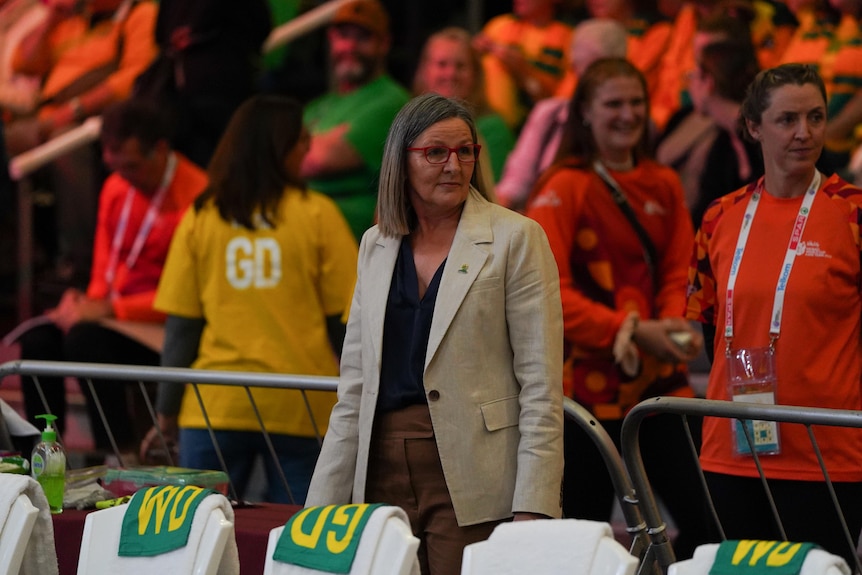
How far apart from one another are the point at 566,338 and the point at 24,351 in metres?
3.07

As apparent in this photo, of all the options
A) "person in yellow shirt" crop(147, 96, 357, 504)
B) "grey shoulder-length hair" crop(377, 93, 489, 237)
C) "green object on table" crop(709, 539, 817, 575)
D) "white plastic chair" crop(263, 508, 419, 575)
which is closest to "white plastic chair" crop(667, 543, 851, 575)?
"green object on table" crop(709, 539, 817, 575)

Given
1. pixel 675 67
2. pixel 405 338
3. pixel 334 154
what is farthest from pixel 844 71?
pixel 405 338

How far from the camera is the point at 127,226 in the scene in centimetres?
629

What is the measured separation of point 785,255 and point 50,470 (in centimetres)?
212

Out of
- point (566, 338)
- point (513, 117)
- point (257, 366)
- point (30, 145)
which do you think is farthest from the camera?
point (30, 145)

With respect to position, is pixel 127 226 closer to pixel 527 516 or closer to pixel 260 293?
pixel 260 293

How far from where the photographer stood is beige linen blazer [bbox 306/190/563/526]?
322 cm

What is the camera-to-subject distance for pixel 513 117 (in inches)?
314

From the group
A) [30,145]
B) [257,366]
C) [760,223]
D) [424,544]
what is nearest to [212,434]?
[257,366]

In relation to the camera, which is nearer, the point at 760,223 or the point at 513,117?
the point at 760,223

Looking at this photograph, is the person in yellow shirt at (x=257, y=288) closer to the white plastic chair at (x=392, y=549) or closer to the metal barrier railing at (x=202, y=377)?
the metal barrier railing at (x=202, y=377)

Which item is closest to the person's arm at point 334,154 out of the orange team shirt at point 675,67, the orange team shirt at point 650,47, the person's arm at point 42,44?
the orange team shirt at point 675,67

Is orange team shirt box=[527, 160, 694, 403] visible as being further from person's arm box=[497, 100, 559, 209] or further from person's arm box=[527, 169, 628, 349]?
person's arm box=[497, 100, 559, 209]

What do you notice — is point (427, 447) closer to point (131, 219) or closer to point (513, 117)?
point (131, 219)
